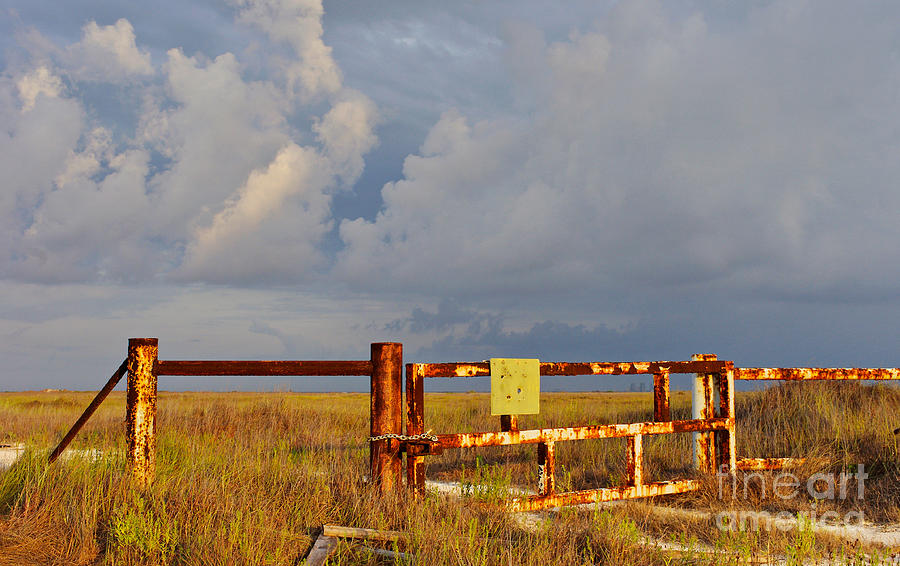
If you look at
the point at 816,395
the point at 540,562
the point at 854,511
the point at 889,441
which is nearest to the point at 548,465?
the point at 540,562

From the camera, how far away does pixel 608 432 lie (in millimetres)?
7008

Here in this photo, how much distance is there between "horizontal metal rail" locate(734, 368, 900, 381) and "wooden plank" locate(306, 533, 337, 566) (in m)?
5.87

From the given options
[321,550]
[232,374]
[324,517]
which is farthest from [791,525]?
[232,374]

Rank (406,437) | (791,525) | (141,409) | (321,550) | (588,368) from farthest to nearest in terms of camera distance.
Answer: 1. (588,368)
2. (791,525)
3. (141,409)
4. (406,437)
5. (321,550)

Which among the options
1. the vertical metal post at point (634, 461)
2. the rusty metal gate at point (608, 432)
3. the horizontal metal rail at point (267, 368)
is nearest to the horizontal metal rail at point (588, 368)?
the rusty metal gate at point (608, 432)

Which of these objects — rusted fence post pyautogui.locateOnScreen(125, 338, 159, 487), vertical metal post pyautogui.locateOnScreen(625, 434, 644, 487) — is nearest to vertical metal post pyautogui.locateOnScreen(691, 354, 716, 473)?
vertical metal post pyautogui.locateOnScreen(625, 434, 644, 487)

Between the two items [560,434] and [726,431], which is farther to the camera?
[726,431]

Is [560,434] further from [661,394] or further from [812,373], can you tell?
[812,373]

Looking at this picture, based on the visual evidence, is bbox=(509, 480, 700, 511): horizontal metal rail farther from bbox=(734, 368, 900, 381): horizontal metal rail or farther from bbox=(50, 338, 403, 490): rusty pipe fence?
bbox=(734, 368, 900, 381): horizontal metal rail

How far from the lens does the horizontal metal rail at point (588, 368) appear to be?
6332 millimetres

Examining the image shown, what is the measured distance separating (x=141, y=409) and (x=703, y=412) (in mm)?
6626

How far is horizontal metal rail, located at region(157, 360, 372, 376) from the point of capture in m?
6.24

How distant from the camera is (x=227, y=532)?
5004mm

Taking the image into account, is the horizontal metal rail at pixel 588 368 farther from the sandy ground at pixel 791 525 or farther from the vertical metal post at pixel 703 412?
the sandy ground at pixel 791 525
